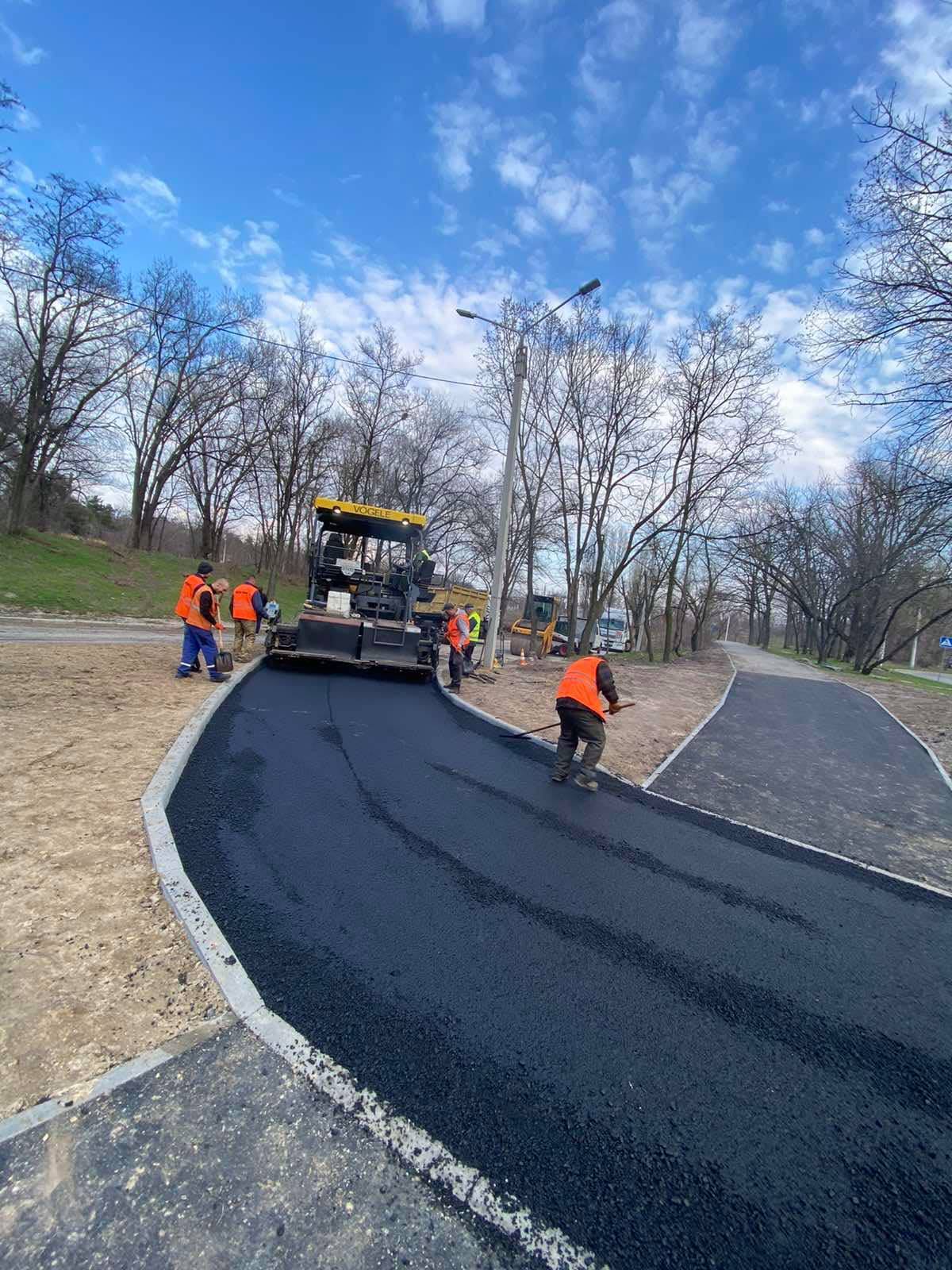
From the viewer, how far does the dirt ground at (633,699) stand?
293 inches

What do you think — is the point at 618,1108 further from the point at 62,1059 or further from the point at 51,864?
the point at 51,864

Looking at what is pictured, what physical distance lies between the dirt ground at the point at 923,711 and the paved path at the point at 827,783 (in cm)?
31

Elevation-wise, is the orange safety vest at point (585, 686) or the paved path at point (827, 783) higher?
the orange safety vest at point (585, 686)

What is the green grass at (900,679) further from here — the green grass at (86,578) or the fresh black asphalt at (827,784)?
the green grass at (86,578)

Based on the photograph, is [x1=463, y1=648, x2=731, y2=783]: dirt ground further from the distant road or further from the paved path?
the distant road

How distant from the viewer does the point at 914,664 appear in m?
53.5

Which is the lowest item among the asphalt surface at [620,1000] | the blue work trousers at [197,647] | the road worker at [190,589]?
the asphalt surface at [620,1000]

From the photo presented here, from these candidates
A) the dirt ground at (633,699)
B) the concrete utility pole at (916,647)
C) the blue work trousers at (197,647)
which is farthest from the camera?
the concrete utility pole at (916,647)

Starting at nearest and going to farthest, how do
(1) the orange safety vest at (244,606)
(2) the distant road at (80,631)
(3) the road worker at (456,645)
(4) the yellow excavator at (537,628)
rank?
1. (3) the road worker at (456,645)
2. (2) the distant road at (80,631)
3. (1) the orange safety vest at (244,606)
4. (4) the yellow excavator at (537,628)

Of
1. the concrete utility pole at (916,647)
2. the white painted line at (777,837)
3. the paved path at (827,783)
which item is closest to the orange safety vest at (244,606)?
the white painted line at (777,837)

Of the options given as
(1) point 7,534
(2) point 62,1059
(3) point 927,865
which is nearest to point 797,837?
(3) point 927,865

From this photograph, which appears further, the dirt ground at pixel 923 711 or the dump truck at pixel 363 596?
the dump truck at pixel 363 596

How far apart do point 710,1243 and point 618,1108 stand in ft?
1.49

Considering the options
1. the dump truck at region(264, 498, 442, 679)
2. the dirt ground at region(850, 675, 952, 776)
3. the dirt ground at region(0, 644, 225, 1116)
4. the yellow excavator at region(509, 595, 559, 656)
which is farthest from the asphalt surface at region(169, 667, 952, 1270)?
the yellow excavator at region(509, 595, 559, 656)
